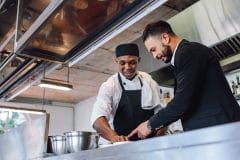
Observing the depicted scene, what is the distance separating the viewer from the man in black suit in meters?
1.30

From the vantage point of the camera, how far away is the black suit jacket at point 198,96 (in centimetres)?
130

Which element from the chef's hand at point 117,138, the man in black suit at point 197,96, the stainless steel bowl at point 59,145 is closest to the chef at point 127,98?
the chef's hand at point 117,138

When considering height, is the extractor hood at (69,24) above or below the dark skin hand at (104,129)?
above

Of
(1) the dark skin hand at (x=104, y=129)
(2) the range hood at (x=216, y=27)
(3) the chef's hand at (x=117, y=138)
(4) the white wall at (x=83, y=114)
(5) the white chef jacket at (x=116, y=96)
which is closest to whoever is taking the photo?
(3) the chef's hand at (x=117, y=138)

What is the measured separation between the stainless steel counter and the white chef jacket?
37.9 inches

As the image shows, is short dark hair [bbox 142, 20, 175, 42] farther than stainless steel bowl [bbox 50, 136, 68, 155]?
No

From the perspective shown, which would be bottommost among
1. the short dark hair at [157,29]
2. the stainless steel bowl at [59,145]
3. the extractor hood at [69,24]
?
the stainless steel bowl at [59,145]

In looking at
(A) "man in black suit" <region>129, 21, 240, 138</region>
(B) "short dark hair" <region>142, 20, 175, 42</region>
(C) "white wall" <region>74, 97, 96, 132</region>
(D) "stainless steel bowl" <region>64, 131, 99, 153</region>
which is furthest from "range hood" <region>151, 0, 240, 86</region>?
(C) "white wall" <region>74, 97, 96, 132</region>

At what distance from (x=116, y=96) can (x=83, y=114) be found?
6.06 metres

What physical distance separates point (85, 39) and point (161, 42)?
893mm

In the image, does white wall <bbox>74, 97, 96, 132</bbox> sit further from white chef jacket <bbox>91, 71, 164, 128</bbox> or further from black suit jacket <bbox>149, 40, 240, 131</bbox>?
black suit jacket <bbox>149, 40, 240, 131</bbox>

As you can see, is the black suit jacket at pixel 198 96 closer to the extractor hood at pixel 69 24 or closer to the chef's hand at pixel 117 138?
the chef's hand at pixel 117 138

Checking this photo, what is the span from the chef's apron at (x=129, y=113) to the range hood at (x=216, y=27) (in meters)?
1.00

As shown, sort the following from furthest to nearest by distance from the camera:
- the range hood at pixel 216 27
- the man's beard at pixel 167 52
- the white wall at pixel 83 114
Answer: the white wall at pixel 83 114 < the range hood at pixel 216 27 < the man's beard at pixel 167 52
